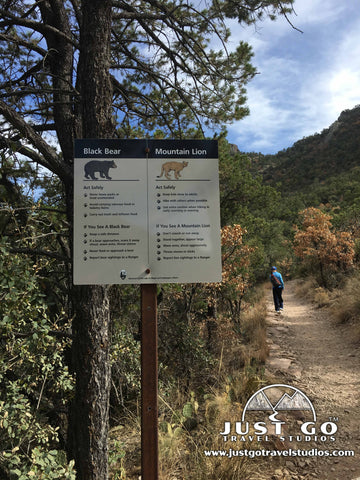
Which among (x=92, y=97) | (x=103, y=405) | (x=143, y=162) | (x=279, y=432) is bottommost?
(x=279, y=432)

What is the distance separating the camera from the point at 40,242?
3.42m

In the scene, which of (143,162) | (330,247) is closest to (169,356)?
(143,162)

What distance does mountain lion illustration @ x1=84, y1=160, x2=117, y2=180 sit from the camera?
217cm

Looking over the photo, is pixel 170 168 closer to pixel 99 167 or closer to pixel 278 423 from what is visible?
pixel 99 167

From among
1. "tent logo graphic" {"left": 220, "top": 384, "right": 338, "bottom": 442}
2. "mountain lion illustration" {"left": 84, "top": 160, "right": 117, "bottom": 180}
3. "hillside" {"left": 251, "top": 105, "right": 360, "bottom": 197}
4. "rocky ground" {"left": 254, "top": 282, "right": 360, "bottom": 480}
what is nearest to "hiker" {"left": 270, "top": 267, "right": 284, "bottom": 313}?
"rocky ground" {"left": 254, "top": 282, "right": 360, "bottom": 480}

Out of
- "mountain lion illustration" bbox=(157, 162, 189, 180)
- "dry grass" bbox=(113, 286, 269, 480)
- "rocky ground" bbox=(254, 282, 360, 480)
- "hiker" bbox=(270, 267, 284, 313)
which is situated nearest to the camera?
"mountain lion illustration" bbox=(157, 162, 189, 180)

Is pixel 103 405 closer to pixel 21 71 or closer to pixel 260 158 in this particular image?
pixel 21 71

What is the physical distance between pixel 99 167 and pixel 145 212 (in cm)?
42

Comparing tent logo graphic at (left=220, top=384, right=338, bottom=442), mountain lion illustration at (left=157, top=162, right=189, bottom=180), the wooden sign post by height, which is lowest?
tent logo graphic at (left=220, top=384, right=338, bottom=442)

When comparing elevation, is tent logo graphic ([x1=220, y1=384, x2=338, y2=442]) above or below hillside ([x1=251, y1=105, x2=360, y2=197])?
below

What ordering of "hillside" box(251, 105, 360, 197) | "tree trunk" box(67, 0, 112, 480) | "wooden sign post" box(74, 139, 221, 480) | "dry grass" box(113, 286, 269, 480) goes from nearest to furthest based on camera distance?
1. "wooden sign post" box(74, 139, 221, 480)
2. "tree trunk" box(67, 0, 112, 480)
3. "dry grass" box(113, 286, 269, 480)
4. "hillside" box(251, 105, 360, 197)

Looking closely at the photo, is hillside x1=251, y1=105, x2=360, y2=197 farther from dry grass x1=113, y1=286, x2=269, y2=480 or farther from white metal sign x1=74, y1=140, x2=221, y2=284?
white metal sign x1=74, y1=140, x2=221, y2=284

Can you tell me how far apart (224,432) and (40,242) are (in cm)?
265

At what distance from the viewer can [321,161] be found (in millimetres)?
49656
